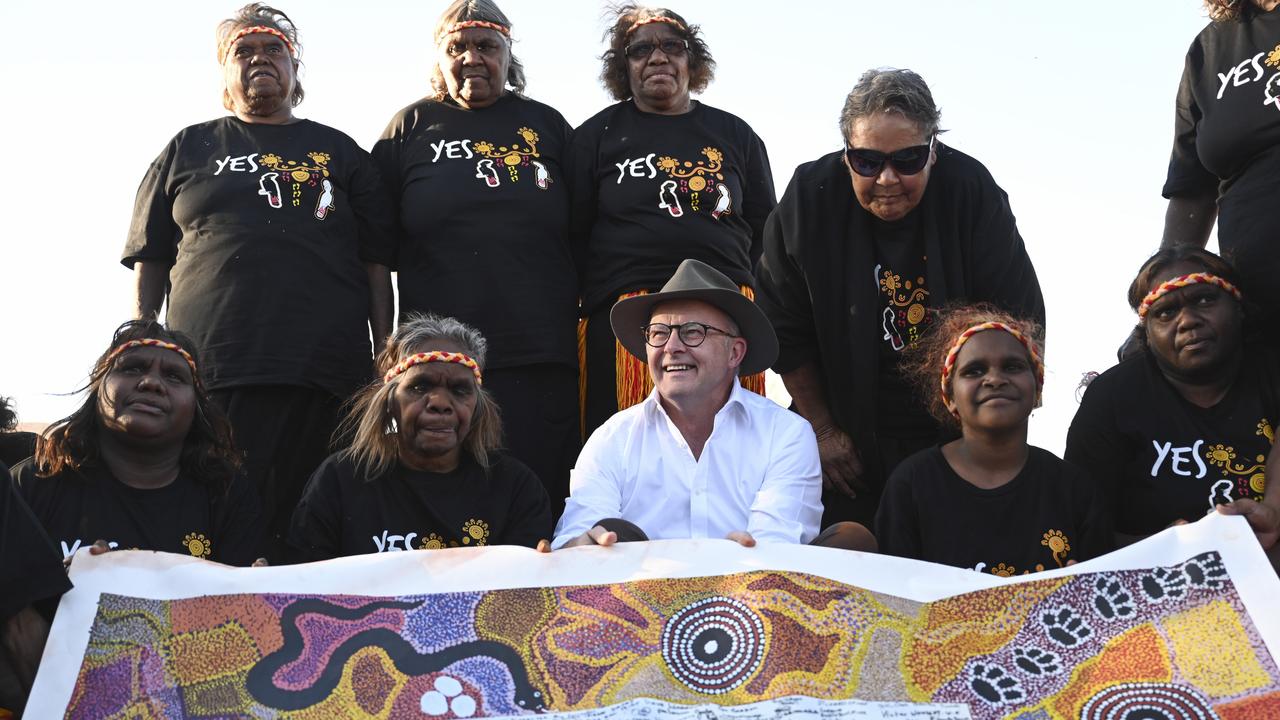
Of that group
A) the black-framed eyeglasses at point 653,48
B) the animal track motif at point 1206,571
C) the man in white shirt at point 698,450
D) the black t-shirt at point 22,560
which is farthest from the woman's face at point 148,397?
the animal track motif at point 1206,571

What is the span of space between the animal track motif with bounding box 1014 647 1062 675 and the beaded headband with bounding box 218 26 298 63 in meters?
4.32

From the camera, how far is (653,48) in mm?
6551

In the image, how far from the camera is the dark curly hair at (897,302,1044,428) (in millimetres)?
5094

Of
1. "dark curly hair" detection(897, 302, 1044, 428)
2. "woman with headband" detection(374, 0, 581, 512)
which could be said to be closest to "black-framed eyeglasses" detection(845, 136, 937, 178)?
"dark curly hair" detection(897, 302, 1044, 428)

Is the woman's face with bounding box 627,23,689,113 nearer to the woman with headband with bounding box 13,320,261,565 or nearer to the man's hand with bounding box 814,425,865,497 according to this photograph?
the man's hand with bounding box 814,425,865,497

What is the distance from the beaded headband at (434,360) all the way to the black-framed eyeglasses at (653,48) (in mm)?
1962

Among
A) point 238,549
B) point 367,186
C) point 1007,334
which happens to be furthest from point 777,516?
point 367,186

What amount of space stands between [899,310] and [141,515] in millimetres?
2978

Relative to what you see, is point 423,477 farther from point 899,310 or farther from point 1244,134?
point 1244,134

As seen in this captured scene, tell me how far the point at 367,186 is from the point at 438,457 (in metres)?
1.74

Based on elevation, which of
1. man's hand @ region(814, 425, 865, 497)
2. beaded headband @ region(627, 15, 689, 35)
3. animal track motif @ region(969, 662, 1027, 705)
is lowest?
animal track motif @ region(969, 662, 1027, 705)

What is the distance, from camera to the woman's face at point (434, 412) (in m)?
5.17

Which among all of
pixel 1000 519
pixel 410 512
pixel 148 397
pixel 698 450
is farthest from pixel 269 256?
pixel 1000 519

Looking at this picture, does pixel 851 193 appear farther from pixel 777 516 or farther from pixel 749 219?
pixel 777 516
